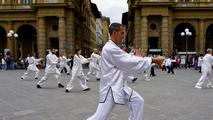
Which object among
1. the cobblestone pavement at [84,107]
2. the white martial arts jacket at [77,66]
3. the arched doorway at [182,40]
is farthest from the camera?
the arched doorway at [182,40]

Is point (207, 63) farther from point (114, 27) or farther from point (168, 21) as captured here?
point (168, 21)

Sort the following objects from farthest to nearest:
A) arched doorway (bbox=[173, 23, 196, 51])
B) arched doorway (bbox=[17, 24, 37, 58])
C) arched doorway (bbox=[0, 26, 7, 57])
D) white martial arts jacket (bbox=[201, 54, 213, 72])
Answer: arched doorway (bbox=[0, 26, 7, 57])
arched doorway (bbox=[17, 24, 37, 58])
arched doorway (bbox=[173, 23, 196, 51])
white martial arts jacket (bbox=[201, 54, 213, 72])

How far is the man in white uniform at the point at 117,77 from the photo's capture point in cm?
624

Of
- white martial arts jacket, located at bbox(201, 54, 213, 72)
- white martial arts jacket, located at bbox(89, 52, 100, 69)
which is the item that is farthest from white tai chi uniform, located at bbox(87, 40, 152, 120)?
white martial arts jacket, located at bbox(89, 52, 100, 69)

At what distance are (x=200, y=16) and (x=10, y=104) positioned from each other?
4445 centimetres

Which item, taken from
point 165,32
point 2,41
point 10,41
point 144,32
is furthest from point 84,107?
point 2,41

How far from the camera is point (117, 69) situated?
21.1ft

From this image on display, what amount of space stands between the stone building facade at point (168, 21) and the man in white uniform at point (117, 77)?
4478 centimetres

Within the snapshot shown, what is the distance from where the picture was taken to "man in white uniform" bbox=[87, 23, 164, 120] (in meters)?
6.24

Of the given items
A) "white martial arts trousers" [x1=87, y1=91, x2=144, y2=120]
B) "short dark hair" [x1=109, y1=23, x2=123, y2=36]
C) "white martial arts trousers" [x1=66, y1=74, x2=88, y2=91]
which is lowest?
"white martial arts trousers" [x1=66, y1=74, x2=88, y2=91]

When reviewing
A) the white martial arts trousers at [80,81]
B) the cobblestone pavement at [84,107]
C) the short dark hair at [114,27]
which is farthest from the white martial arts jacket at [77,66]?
the short dark hair at [114,27]

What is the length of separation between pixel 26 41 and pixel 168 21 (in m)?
21.9

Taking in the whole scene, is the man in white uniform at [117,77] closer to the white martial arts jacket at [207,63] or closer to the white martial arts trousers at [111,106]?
the white martial arts trousers at [111,106]

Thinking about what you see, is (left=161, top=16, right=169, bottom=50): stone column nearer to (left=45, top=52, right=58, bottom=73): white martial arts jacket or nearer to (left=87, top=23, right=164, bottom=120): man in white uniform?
(left=45, top=52, right=58, bottom=73): white martial arts jacket
